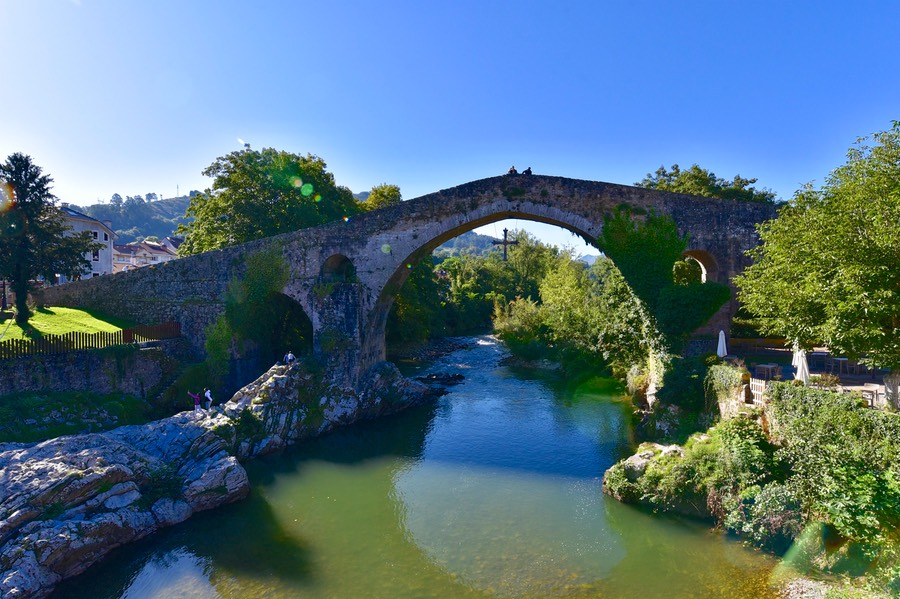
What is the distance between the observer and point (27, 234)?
18.5 meters

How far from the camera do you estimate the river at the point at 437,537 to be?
359 inches

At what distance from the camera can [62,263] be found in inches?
746

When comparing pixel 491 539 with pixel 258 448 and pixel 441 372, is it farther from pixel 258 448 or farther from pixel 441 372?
pixel 441 372

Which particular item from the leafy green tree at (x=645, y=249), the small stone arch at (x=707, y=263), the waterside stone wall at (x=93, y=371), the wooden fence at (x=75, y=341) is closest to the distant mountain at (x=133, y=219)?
the wooden fence at (x=75, y=341)

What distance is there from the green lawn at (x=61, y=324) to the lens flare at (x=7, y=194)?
4.38 metres

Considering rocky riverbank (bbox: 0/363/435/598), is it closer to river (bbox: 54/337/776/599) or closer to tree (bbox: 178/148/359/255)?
river (bbox: 54/337/776/599)

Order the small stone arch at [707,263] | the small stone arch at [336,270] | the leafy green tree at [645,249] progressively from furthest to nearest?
the small stone arch at [336,270], the small stone arch at [707,263], the leafy green tree at [645,249]

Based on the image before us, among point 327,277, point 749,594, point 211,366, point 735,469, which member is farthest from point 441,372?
point 749,594

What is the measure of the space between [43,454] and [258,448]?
5.41 m

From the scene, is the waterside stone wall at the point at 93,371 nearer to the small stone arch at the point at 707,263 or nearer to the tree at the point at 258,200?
the tree at the point at 258,200

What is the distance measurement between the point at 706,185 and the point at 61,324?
3085cm

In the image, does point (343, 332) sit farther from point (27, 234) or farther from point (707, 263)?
point (707, 263)

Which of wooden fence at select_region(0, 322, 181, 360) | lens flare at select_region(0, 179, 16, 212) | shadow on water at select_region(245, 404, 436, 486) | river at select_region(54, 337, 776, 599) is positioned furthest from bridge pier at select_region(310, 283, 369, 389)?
lens flare at select_region(0, 179, 16, 212)

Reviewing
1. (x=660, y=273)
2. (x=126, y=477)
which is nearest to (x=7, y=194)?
(x=126, y=477)
